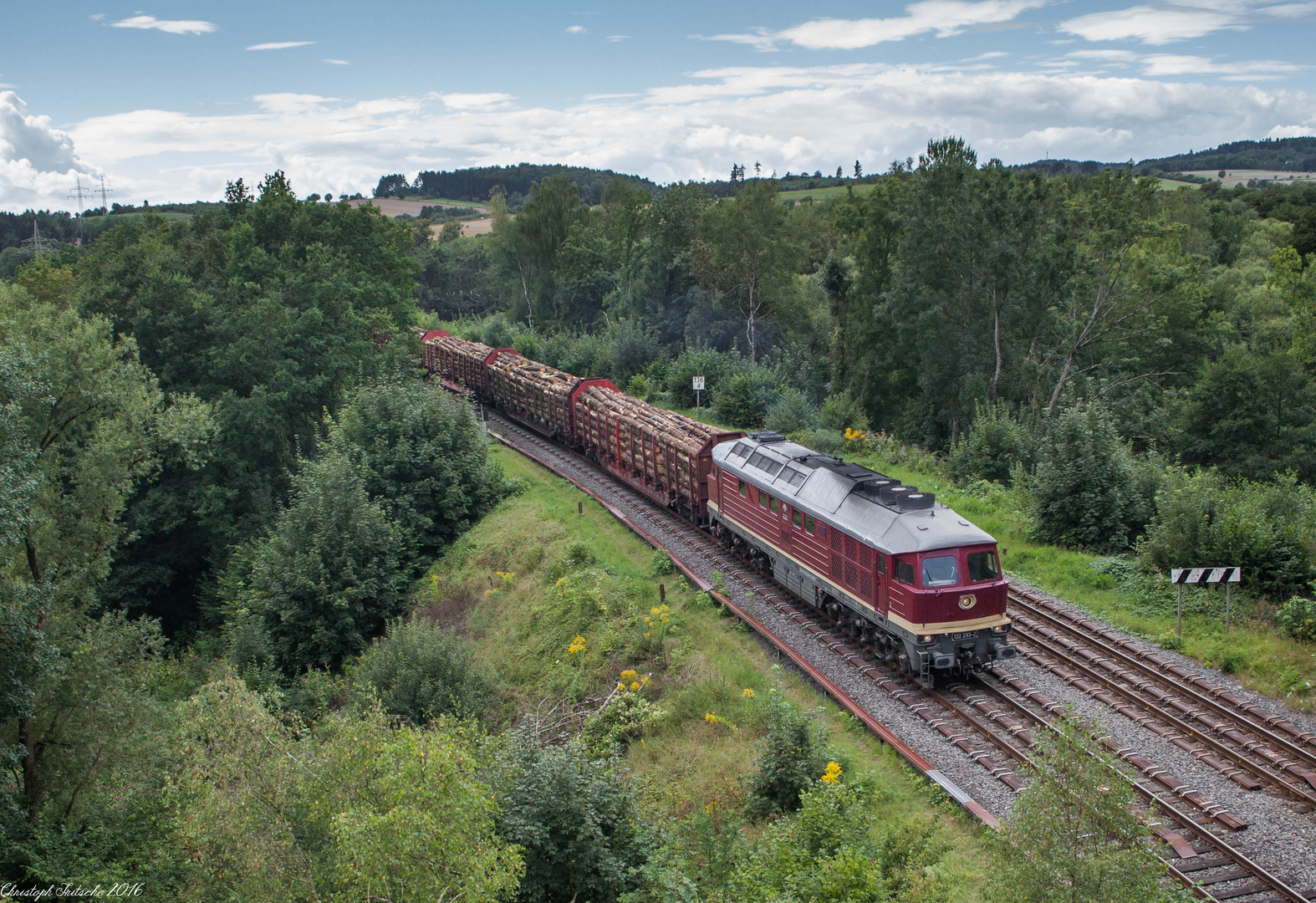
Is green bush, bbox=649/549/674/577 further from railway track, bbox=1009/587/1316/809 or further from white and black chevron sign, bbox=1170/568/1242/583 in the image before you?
white and black chevron sign, bbox=1170/568/1242/583

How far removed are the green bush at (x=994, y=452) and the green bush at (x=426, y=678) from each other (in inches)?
746

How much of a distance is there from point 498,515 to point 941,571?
60.6 feet

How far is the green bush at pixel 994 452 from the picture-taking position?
3052 centimetres

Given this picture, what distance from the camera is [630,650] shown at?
788 inches

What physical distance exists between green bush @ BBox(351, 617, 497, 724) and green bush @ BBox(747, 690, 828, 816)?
23.1 feet

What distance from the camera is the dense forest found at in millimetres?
10750

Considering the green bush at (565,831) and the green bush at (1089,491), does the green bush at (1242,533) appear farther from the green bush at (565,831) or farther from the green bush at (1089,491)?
the green bush at (565,831)

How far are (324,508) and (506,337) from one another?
126 feet

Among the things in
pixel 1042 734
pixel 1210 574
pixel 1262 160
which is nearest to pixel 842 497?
pixel 1210 574

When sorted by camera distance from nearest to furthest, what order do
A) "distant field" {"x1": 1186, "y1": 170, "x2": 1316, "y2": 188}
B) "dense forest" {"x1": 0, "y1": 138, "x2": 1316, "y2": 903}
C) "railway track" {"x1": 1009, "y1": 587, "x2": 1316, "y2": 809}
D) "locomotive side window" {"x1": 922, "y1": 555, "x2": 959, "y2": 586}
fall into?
"dense forest" {"x1": 0, "y1": 138, "x2": 1316, "y2": 903} → "railway track" {"x1": 1009, "y1": 587, "x2": 1316, "y2": 809} → "locomotive side window" {"x1": 922, "y1": 555, "x2": 959, "y2": 586} → "distant field" {"x1": 1186, "y1": 170, "x2": 1316, "y2": 188}

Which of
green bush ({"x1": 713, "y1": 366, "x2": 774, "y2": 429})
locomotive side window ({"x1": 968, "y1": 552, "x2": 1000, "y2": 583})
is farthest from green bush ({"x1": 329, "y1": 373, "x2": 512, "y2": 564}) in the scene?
locomotive side window ({"x1": 968, "y1": 552, "x2": 1000, "y2": 583})

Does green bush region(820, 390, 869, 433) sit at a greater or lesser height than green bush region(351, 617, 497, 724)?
greater

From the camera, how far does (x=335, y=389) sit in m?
37.5

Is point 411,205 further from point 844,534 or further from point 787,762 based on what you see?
point 787,762
